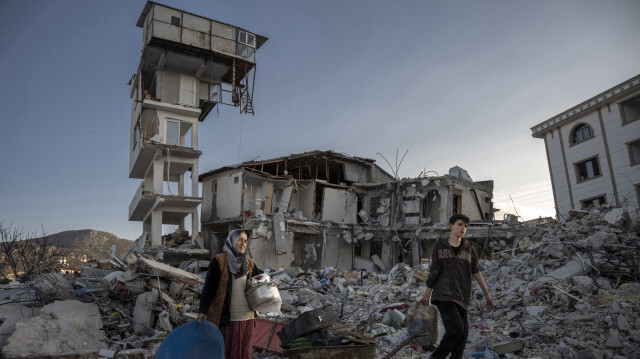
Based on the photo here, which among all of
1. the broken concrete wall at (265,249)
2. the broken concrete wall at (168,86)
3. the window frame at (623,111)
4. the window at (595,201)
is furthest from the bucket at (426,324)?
the window frame at (623,111)

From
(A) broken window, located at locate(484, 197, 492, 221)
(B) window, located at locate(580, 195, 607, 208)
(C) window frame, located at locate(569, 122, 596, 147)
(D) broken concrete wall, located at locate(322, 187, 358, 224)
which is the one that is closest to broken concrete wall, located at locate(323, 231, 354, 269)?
(D) broken concrete wall, located at locate(322, 187, 358, 224)

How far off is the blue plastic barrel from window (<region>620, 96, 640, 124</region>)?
25.2 metres

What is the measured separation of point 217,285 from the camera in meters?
3.89

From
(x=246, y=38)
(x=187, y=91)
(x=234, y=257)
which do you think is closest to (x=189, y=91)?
(x=187, y=91)

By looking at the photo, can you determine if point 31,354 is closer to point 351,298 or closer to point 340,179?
point 351,298

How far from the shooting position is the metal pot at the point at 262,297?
3918mm

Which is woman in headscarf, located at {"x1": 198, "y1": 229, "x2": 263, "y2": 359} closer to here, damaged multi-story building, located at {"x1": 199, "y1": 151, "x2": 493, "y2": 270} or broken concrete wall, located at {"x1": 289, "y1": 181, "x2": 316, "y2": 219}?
damaged multi-story building, located at {"x1": 199, "y1": 151, "x2": 493, "y2": 270}

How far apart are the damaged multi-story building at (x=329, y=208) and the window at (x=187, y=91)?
4.11 m

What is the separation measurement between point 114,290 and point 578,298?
28.4 ft

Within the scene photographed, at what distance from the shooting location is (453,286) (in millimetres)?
4055

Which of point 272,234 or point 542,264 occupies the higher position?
point 272,234

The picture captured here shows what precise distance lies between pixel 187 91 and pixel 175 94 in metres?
0.67

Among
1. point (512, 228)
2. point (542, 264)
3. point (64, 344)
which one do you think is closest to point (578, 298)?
point (542, 264)

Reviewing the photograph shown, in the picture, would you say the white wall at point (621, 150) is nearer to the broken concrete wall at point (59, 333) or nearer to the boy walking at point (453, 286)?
the boy walking at point (453, 286)
